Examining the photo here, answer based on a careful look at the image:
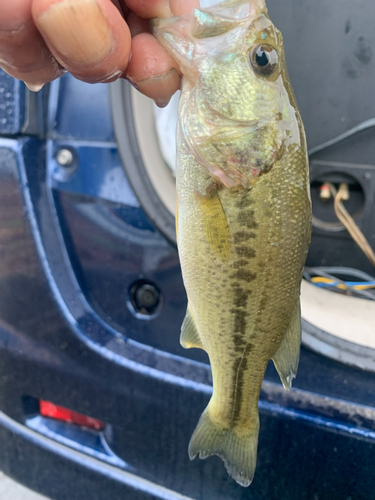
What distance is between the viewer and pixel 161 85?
830mm

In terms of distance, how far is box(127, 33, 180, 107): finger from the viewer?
0.80m

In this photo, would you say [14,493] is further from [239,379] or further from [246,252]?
[246,252]

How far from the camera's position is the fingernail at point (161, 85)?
2.69 ft

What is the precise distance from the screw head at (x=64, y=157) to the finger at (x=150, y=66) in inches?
21.1

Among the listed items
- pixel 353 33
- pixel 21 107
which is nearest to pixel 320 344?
pixel 21 107

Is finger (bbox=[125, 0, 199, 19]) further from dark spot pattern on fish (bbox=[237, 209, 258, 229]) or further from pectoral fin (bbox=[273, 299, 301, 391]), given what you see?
pectoral fin (bbox=[273, 299, 301, 391])

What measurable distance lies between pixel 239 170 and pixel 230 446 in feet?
2.60

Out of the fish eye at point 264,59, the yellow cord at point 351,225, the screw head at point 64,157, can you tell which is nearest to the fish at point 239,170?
the fish eye at point 264,59

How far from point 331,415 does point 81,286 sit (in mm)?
970

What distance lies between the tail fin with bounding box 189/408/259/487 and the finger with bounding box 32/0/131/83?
957 mm

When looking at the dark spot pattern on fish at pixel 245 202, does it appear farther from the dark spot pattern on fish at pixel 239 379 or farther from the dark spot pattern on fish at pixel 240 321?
the dark spot pattern on fish at pixel 239 379

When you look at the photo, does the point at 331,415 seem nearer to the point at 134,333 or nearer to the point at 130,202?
the point at 134,333

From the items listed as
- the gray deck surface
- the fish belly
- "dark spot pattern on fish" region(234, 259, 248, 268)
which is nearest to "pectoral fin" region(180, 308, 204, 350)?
the fish belly

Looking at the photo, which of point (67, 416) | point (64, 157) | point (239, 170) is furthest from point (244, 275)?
point (67, 416)
